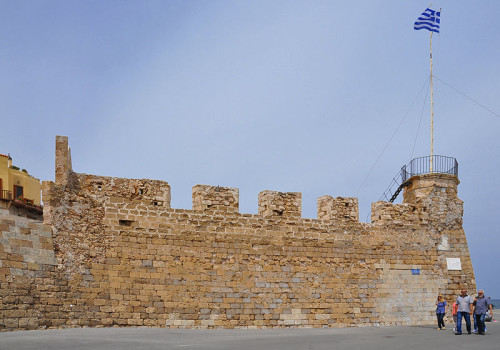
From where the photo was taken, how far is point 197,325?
16.9 meters

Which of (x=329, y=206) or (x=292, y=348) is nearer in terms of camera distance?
(x=292, y=348)

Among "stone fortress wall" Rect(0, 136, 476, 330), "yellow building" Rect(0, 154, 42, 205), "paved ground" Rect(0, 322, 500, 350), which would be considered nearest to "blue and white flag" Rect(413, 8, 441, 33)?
"stone fortress wall" Rect(0, 136, 476, 330)

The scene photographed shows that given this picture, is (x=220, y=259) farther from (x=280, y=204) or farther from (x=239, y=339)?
(x=239, y=339)

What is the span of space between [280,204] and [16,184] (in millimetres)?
20186

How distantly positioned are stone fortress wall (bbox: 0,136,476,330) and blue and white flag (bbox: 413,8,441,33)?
581cm

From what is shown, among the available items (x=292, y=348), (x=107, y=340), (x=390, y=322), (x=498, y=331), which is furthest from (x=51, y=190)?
(x=498, y=331)

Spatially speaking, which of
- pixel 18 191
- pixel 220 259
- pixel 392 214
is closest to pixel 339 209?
pixel 392 214

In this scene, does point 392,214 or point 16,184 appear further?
point 16,184

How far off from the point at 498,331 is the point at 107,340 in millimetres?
10034

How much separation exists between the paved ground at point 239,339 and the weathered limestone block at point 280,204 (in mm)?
3332

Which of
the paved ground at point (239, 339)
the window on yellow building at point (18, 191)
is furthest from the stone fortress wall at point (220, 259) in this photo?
the window on yellow building at point (18, 191)

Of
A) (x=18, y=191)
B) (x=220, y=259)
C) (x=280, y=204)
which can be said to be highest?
(x=18, y=191)

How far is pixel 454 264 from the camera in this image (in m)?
20.7

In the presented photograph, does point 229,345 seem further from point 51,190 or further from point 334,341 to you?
point 51,190
